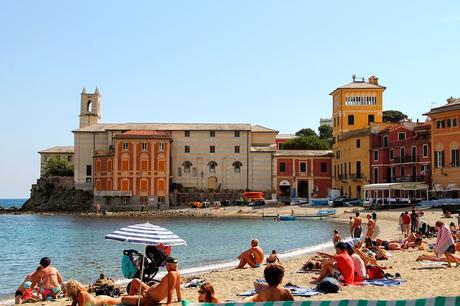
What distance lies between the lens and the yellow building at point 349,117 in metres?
69.4

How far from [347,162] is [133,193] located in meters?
25.6

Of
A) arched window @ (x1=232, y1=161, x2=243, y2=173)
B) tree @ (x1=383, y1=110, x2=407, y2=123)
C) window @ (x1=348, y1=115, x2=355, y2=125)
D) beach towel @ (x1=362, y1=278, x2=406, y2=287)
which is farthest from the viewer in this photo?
tree @ (x1=383, y1=110, x2=407, y2=123)

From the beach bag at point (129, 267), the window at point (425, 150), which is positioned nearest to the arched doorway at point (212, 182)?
the window at point (425, 150)

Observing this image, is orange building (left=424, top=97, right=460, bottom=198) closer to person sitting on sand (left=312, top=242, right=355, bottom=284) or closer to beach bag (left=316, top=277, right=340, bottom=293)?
person sitting on sand (left=312, top=242, right=355, bottom=284)

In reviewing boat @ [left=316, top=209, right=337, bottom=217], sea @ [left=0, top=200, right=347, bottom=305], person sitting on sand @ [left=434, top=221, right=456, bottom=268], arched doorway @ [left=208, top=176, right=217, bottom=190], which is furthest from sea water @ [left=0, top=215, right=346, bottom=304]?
arched doorway @ [left=208, top=176, right=217, bottom=190]

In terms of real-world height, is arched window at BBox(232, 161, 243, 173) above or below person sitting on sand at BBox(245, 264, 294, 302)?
above

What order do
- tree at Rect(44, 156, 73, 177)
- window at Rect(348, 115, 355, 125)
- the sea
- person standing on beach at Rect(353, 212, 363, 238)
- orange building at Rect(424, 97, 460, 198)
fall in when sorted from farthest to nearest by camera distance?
tree at Rect(44, 156, 73, 177)
window at Rect(348, 115, 355, 125)
orange building at Rect(424, 97, 460, 198)
person standing on beach at Rect(353, 212, 363, 238)
the sea

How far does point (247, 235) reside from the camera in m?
38.9

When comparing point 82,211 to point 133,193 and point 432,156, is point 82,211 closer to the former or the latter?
point 133,193

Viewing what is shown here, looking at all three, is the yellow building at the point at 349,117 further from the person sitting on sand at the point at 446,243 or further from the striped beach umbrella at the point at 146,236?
the striped beach umbrella at the point at 146,236

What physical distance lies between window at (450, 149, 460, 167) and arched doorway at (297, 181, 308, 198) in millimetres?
24900

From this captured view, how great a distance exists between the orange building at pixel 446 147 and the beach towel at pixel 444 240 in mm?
37574

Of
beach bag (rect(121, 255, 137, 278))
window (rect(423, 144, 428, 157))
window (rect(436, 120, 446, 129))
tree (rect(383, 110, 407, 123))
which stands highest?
tree (rect(383, 110, 407, 123))

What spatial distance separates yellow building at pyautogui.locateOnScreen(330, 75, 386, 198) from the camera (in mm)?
69438
